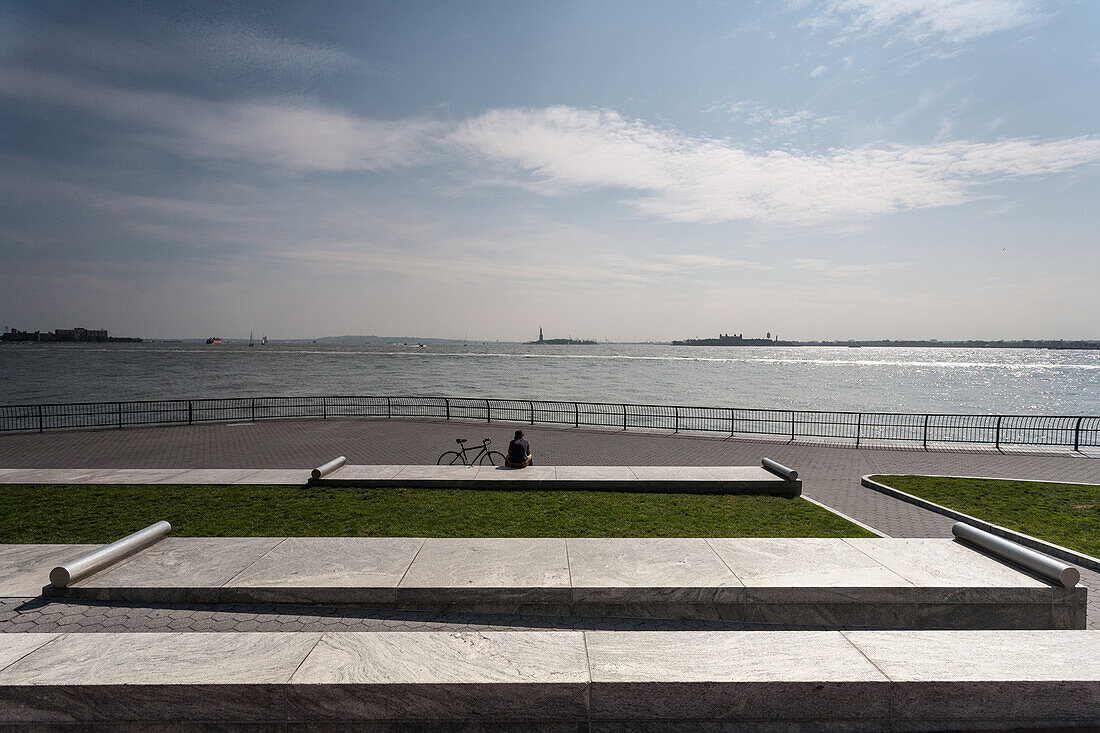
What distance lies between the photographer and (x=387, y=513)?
31.2 feet

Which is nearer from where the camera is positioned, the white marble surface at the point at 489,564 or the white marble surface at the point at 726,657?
the white marble surface at the point at 726,657

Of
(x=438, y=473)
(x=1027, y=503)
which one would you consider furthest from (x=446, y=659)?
(x=1027, y=503)

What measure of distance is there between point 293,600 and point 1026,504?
12.7 metres

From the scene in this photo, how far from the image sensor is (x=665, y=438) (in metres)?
20.2

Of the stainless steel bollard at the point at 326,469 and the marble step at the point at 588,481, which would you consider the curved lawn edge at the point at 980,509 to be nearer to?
the marble step at the point at 588,481

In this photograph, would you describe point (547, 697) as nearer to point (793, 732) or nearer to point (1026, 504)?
point (793, 732)

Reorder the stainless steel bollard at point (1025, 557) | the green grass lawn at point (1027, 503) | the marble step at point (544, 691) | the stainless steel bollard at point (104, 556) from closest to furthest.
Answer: the marble step at point (544, 691) < the stainless steel bollard at point (1025, 557) < the stainless steel bollard at point (104, 556) < the green grass lawn at point (1027, 503)

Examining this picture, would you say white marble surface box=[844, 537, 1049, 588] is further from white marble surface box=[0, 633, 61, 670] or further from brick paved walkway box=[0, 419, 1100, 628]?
white marble surface box=[0, 633, 61, 670]

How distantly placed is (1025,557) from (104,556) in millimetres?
10028

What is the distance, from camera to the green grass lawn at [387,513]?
333 inches

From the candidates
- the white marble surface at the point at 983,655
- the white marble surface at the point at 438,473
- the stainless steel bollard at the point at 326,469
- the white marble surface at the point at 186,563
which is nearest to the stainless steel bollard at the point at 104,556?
the white marble surface at the point at 186,563

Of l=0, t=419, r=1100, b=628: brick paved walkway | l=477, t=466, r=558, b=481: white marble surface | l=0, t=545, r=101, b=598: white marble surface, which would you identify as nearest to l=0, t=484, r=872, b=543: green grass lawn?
l=477, t=466, r=558, b=481: white marble surface

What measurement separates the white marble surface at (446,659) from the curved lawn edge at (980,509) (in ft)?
24.8

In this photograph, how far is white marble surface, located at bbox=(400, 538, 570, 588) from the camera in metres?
6.02
